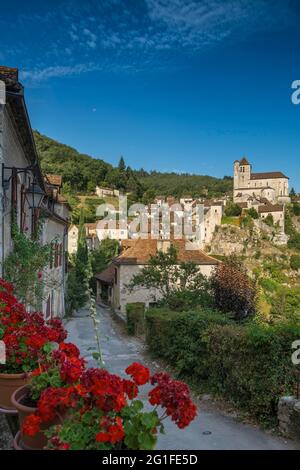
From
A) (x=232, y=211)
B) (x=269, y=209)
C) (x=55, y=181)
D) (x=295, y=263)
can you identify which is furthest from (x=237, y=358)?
(x=269, y=209)

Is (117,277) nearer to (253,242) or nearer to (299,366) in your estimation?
(299,366)

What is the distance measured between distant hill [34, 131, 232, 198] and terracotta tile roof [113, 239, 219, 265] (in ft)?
225

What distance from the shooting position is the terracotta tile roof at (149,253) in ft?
94.2

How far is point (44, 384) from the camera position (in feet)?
9.93

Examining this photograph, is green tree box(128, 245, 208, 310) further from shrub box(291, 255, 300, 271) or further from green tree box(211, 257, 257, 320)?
shrub box(291, 255, 300, 271)

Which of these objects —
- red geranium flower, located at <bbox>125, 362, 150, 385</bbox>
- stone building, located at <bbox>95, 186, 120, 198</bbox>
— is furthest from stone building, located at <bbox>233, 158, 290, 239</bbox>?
red geranium flower, located at <bbox>125, 362, 150, 385</bbox>

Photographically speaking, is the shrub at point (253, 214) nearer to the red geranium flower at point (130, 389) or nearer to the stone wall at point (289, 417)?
the stone wall at point (289, 417)

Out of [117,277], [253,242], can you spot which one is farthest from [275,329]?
[253,242]

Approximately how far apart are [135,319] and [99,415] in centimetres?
1765

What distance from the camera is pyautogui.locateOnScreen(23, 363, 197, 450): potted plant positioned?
248 cm

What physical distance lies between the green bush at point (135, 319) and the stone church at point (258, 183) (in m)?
102

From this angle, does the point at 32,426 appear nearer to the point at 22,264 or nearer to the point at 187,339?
the point at 22,264

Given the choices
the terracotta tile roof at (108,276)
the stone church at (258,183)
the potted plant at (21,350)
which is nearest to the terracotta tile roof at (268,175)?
the stone church at (258,183)

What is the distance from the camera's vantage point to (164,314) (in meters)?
13.7
